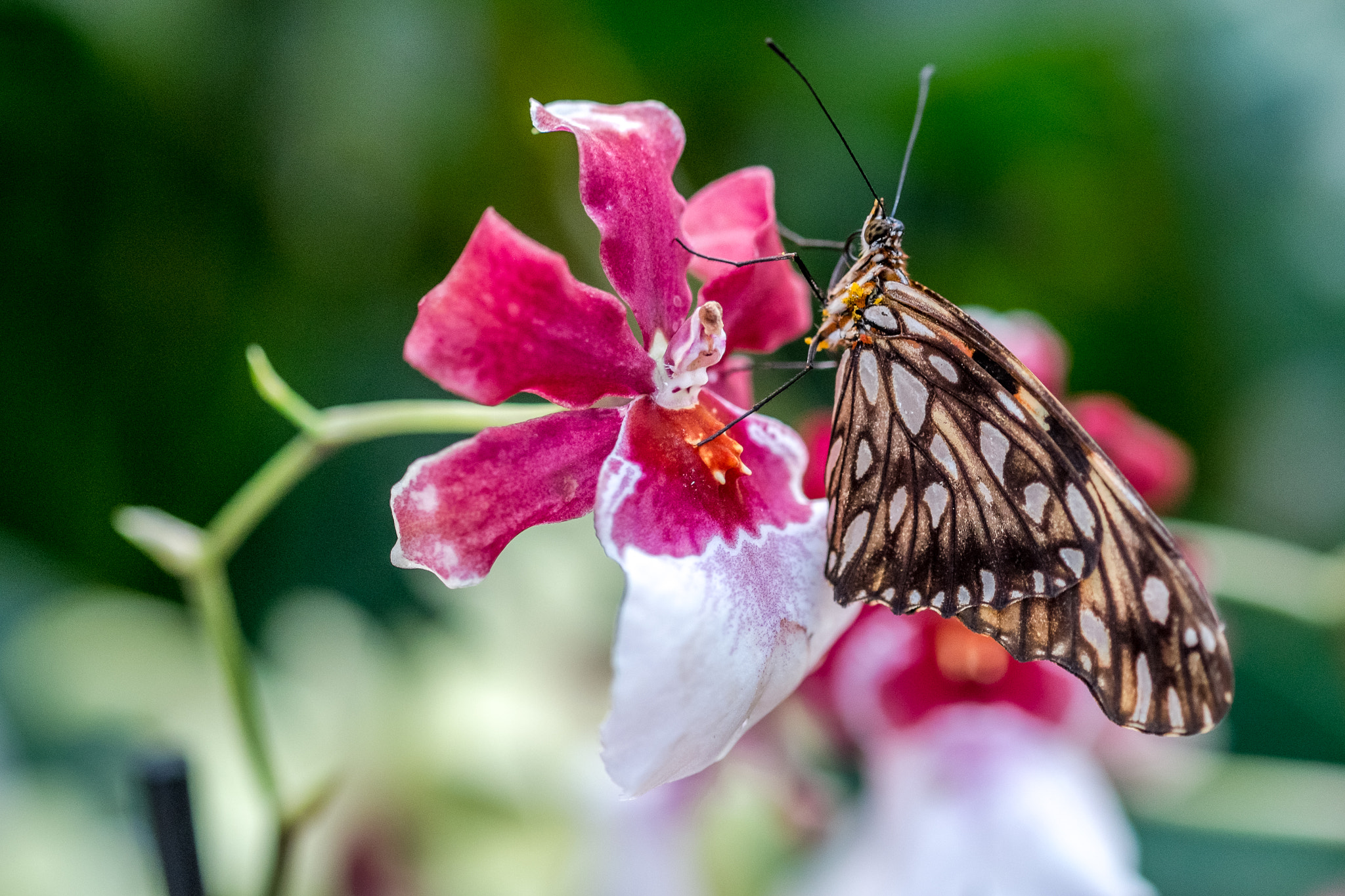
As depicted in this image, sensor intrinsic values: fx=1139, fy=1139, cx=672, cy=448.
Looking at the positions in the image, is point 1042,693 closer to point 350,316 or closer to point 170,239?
point 350,316

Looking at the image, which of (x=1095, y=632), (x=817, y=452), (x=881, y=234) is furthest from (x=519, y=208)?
(x=1095, y=632)

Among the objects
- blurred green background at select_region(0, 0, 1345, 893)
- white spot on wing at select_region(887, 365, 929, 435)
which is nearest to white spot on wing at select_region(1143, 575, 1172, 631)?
white spot on wing at select_region(887, 365, 929, 435)

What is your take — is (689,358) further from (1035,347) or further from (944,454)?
(1035,347)

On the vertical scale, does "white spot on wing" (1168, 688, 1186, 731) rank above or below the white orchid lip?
below

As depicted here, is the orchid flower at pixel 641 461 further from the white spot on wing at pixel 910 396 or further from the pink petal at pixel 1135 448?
the pink petal at pixel 1135 448

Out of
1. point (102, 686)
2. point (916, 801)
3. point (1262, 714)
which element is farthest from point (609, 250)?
point (1262, 714)

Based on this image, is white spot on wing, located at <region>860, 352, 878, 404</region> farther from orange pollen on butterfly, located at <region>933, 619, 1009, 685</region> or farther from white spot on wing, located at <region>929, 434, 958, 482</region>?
orange pollen on butterfly, located at <region>933, 619, 1009, 685</region>
